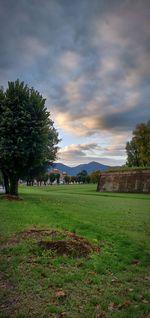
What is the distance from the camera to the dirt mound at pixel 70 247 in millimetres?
7441

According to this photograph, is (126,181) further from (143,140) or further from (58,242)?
(58,242)

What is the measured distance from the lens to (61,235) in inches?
360

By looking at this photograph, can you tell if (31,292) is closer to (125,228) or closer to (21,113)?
(125,228)

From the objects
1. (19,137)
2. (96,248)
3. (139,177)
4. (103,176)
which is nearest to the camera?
(96,248)

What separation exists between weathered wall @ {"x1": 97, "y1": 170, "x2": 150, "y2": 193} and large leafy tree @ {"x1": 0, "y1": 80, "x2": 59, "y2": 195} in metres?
26.7

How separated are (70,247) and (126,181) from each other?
4551 cm

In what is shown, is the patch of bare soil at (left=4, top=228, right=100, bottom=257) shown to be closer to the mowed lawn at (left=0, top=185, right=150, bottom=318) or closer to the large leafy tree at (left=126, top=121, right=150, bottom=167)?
the mowed lawn at (left=0, top=185, right=150, bottom=318)

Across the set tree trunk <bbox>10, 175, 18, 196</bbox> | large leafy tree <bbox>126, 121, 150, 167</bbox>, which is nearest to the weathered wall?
large leafy tree <bbox>126, 121, 150, 167</bbox>

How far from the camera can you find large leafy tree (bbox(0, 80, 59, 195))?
24.1m

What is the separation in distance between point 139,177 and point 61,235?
4197 cm

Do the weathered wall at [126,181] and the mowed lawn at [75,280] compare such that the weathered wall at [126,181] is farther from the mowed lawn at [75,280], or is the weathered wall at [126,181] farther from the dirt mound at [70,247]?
the dirt mound at [70,247]

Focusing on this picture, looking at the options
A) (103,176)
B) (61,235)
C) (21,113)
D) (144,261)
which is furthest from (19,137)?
(103,176)

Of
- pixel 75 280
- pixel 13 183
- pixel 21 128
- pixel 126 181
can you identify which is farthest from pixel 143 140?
pixel 75 280

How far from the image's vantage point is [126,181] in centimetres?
5228
